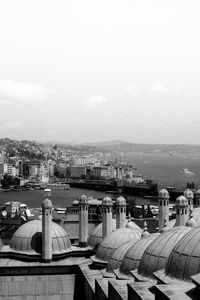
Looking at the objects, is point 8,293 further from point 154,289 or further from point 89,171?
point 89,171

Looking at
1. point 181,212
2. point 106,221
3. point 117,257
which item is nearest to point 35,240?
point 106,221

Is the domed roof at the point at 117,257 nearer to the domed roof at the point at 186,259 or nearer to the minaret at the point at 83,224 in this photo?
the minaret at the point at 83,224

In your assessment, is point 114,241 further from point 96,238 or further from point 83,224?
point 83,224

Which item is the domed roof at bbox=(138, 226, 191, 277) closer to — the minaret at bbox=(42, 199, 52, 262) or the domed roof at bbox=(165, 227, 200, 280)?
the domed roof at bbox=(165, 227, 200, 280)

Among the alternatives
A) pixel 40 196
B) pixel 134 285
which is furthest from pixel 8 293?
pixel 40 196

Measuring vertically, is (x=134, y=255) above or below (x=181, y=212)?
below

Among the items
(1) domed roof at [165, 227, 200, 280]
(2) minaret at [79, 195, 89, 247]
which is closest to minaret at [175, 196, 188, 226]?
(2) minaret at [79, 195, 89, 247]
